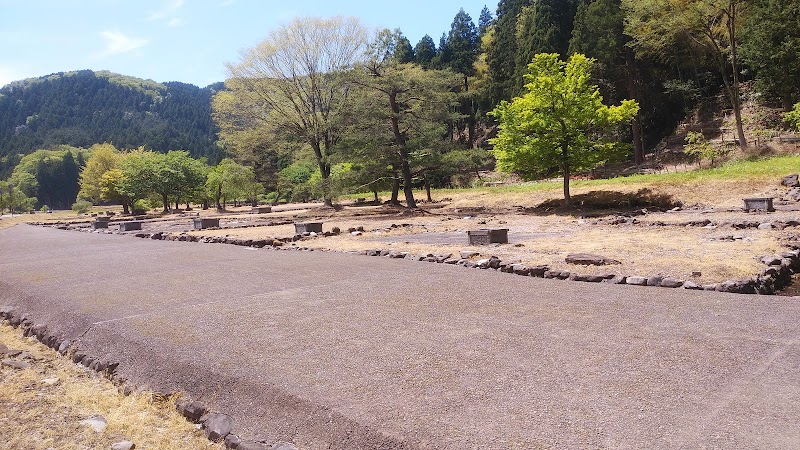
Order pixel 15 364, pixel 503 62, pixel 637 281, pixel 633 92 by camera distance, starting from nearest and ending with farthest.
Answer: pixel 15 364, pixel 637 281, pixel 633 92, pixel 503 62

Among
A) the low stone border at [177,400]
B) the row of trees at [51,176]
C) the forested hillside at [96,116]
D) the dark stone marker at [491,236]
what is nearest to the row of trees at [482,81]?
the dark stone marker at [491,236]

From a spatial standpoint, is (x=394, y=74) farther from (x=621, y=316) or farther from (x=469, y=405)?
(x=469, y=405)

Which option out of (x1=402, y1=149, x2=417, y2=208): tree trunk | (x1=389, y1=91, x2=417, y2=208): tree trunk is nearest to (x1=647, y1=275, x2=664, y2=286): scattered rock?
(x1=389, y1=91, x2=417, y2=208): tree trunk

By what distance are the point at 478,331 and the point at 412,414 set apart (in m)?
2.01

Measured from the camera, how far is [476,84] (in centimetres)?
5053

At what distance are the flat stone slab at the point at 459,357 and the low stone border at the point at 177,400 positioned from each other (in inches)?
3.7

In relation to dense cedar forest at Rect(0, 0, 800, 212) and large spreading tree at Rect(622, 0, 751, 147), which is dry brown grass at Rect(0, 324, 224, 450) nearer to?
dense cedar forest at Rect(0, 0, 800, 212)

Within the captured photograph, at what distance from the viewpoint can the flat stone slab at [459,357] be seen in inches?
132

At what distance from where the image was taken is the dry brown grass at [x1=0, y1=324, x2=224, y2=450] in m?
3.74

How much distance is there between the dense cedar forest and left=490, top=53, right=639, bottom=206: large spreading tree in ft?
3.24

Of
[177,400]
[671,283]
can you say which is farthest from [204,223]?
[671,283]

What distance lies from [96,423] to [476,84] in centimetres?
4998

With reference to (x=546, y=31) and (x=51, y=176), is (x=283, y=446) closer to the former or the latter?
(x=546, y=31)

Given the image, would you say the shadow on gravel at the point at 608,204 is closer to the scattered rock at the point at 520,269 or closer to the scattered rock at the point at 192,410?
the scattered rock at the point at 520,269
